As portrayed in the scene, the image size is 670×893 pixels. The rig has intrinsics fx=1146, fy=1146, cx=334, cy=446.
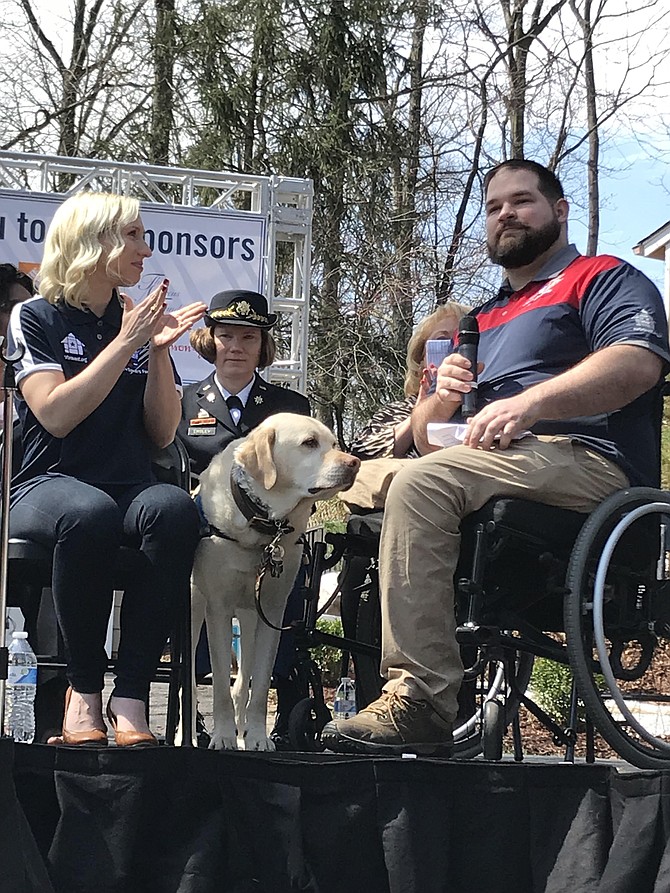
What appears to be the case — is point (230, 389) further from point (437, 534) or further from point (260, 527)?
point (437, 534)

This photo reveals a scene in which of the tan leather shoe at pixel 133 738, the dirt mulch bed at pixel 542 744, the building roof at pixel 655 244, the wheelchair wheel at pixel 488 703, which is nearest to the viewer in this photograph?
the tan leather shoe at pixel 133 738

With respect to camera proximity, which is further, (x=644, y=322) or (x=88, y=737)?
(x=644, y=322)

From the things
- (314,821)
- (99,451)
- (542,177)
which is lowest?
(314,821)

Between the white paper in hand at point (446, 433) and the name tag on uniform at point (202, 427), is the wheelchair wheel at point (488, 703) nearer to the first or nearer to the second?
the white paper in hand at point (446, 433)

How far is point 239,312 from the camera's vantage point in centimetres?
441

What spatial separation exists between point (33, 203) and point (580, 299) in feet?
21.1

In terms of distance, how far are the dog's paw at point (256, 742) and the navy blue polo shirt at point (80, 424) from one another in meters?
0.94

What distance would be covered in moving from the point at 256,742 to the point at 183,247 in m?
6.04

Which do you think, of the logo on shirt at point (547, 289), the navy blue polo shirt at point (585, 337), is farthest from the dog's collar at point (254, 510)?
the logo on shirt at point (547, 289)

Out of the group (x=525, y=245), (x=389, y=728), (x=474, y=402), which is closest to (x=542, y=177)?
(x=525, y=245)

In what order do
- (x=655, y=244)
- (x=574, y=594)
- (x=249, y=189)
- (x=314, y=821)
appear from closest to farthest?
(x=314, y=821), (x=574, y=594), (x=249, y=189), (x=655, y=244)

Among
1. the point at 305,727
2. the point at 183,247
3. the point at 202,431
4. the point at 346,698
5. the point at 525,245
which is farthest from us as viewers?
the point at 183,247

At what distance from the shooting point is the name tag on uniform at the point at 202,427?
4.27 metres

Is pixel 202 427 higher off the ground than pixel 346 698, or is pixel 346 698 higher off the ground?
pixel 202 427
